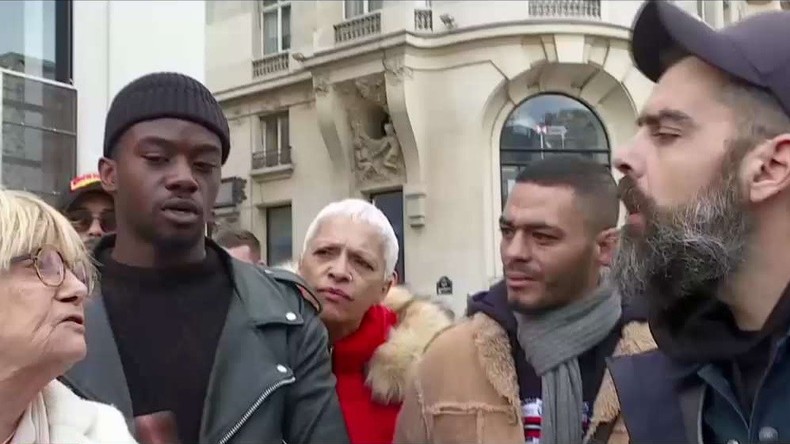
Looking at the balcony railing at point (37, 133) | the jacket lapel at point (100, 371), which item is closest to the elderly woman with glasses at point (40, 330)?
the jacket lapel at point (100, 371)

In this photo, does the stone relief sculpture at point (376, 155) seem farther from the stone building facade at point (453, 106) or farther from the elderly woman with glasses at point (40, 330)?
the elderly woman with glasses at point (40, 330)

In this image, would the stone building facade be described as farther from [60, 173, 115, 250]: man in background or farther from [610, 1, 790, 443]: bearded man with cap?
[610, 1, 790, 443]: bearded man with cap

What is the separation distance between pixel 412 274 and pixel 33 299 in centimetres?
1478

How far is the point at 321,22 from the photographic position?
59.5 feet

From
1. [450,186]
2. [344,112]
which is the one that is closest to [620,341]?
[450,186]

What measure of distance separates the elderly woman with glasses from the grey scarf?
1101 mm

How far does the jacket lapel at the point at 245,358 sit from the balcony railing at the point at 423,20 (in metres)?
14.6

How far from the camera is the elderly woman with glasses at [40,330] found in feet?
6.63

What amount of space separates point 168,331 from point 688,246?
1386 mm

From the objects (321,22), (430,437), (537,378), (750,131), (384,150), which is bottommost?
(430,437)

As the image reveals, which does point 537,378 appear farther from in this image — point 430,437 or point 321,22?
point 321,22

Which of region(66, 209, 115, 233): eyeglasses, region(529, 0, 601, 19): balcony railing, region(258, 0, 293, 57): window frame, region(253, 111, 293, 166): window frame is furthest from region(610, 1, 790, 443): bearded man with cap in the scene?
region(258, 0, 293, 57): window frame

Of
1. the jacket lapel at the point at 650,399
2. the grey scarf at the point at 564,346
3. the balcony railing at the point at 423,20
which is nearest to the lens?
the jacket lapel at the point at 650,399

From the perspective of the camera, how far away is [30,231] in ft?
6.79
